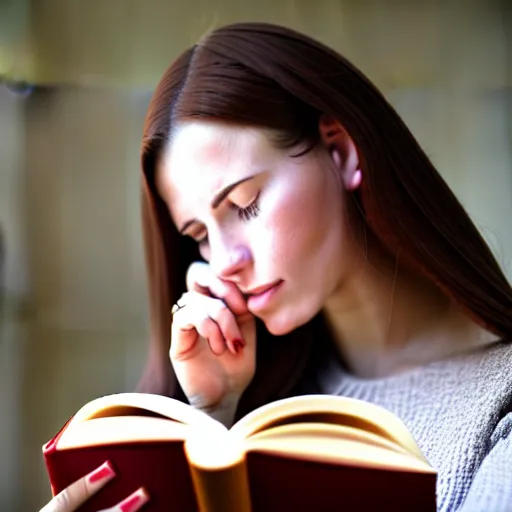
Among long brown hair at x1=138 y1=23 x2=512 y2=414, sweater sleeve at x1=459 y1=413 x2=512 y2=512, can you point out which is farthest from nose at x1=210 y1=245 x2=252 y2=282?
sweater sleeve at x1=459 y1=413 x2=512 y2=512

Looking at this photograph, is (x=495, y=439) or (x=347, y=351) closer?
(x=495, y=439)

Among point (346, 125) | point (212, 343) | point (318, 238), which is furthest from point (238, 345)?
point (346, 125)

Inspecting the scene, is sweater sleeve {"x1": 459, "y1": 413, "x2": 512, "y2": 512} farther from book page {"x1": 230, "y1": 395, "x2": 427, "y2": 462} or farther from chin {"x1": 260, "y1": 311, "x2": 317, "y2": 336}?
chin {"x1": 260, "y1": 311, "x2": 317, "y2": 336}

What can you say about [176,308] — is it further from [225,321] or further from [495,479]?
[495,479]

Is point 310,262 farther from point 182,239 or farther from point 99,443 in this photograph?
point 99,443

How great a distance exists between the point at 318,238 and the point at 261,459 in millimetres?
211

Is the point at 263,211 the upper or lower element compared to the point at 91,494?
upper

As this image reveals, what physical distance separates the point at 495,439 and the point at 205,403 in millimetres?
266

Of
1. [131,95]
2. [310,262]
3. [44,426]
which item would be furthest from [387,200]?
[44,426]

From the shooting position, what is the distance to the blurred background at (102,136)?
24.3 inches

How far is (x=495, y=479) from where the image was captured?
0.48 m

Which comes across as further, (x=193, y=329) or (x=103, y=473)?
(x=193, y=329)

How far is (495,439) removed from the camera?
20.8 inches

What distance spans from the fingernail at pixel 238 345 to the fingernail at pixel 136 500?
17 centimetres
